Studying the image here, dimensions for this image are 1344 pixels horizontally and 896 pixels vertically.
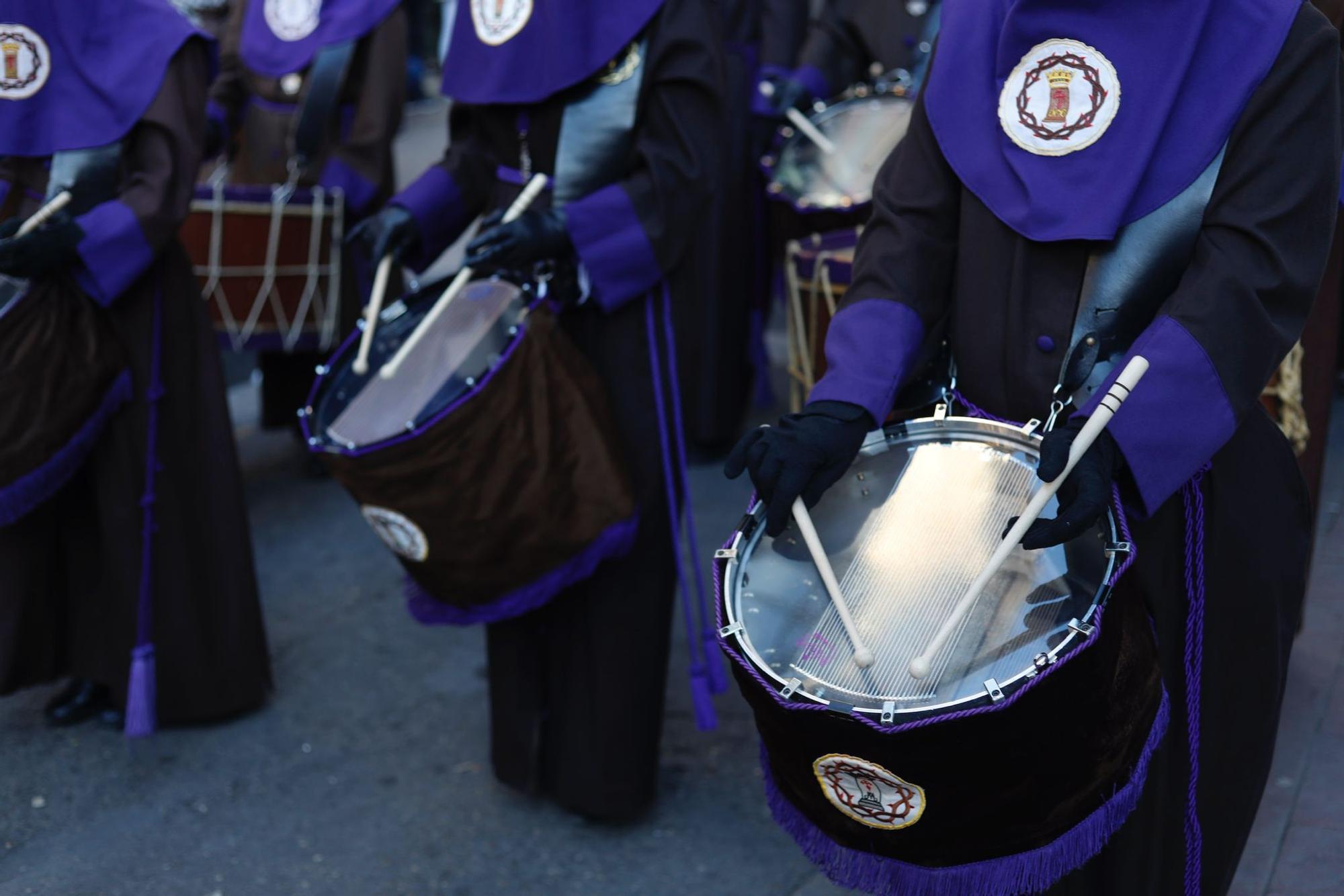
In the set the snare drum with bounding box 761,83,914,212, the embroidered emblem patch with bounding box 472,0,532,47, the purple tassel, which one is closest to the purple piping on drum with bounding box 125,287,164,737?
the purple tassel

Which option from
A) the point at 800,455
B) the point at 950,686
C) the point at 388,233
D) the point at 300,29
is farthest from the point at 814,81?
the point at 950,686

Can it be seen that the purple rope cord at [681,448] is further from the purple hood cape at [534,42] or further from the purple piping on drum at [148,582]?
the purple piping on drum at [148,582]

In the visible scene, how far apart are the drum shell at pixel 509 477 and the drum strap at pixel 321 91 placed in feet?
8.38

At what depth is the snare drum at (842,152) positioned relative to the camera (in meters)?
3.75

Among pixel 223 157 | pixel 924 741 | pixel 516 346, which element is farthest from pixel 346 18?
pixel 924 741

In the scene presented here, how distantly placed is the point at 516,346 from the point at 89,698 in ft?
5.75

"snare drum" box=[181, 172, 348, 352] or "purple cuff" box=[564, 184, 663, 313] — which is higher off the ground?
"purple cuff" box=[564, 184, 663, 313]

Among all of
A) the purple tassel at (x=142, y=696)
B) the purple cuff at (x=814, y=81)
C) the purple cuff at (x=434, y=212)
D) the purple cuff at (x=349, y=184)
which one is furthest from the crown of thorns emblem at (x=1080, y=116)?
the purple cuff at (x=349, y=184)

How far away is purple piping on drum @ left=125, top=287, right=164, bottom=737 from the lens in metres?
3.31

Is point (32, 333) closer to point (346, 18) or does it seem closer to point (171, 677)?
point (171, 677)

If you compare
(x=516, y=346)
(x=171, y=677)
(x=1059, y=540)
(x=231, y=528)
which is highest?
(x=1059, y=540)

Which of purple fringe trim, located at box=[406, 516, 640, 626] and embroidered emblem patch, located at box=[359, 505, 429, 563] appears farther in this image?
purple fringe trim, located at box=[406, 516, 640, 626]

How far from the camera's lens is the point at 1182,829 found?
1.93 metres

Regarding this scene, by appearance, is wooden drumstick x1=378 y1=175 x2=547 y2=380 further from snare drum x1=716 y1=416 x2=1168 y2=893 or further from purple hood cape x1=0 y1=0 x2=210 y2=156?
snare drum x1=716 y1=416 x2=1168 y2=893
